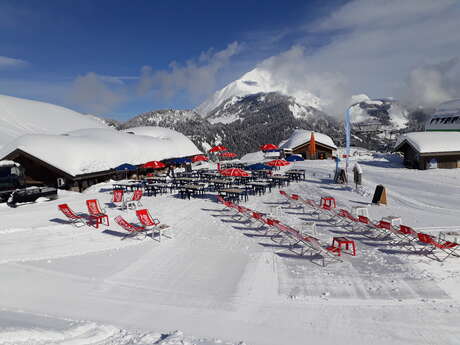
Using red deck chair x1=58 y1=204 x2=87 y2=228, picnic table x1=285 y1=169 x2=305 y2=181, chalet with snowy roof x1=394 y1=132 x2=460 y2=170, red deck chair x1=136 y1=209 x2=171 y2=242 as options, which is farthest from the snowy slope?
chalet with snowy roof x1=394 y1=132 x2=460 y2=170

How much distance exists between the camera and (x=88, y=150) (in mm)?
28469

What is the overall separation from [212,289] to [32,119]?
6286 centimetres

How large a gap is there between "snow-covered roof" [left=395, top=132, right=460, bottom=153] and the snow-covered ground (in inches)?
789

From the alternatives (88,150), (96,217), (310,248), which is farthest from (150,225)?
(88,150)

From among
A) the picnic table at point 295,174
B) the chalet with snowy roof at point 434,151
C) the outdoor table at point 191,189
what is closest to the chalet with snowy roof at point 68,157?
the outdoor table at point 191,189

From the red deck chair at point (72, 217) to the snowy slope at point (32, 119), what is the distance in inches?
1544

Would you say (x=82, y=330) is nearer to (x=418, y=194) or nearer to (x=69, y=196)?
(x=69, y=196)

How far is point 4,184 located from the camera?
21.7m

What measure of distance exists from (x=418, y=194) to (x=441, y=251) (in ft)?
36.9

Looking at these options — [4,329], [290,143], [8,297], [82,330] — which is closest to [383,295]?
[82,330]

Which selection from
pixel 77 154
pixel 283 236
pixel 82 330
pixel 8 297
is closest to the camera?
pixel 82 330

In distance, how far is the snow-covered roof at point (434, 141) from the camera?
1230 inches

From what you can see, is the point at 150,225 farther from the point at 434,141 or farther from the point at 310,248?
the point at 434,141

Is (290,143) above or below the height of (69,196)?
above
